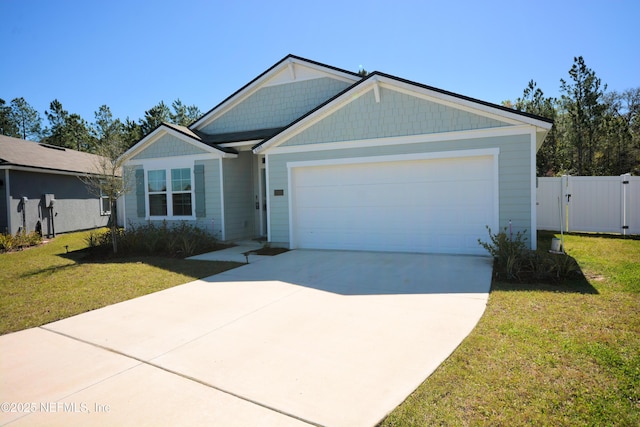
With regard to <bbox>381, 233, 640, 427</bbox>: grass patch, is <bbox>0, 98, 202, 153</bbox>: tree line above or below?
above

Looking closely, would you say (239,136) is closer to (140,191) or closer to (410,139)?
(140,191)

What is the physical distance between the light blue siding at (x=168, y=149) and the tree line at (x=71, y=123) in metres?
25.5

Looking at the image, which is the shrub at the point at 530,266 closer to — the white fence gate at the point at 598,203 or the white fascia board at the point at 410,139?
the white fascia board at the point at 410,139

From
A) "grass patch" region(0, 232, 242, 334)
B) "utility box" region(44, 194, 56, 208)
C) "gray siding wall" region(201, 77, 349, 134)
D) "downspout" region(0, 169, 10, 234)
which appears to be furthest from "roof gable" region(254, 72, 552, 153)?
"utility box" region(44, 194, 56, 208)

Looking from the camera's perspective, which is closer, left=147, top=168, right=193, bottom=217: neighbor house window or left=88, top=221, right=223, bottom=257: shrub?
left=88, top=221, right=223, bottom=257: shrub

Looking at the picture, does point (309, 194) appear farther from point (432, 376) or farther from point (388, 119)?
point (432, 376)

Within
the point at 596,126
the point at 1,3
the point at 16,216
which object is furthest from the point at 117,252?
the point at 596,126

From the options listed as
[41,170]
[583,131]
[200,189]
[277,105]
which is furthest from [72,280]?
[583,131]

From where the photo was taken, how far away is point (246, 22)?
1190 centimetres

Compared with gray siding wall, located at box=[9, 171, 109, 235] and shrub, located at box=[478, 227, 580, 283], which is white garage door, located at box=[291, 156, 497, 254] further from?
gray siding wall, located at box=[9, 171, 109, 235]

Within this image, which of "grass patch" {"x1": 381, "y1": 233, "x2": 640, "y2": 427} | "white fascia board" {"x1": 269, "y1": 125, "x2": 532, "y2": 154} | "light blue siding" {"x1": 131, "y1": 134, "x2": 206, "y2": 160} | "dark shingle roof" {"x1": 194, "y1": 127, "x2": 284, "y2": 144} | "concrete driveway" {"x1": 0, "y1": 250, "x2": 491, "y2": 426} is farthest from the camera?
"light blue siding" {"x1": 131, "y1": 134, "x2": 206, "y2": 160}

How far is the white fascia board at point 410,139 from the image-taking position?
28.6 feet

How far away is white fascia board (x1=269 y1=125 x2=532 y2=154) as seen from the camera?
8.70 metres

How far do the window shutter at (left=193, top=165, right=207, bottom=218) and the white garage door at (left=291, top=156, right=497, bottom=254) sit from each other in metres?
3.66
